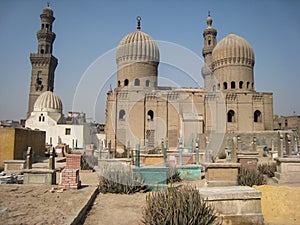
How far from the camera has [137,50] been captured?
26.4m

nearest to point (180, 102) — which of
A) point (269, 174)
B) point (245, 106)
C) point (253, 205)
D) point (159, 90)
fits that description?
point (159, 90)

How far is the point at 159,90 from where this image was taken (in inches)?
1012

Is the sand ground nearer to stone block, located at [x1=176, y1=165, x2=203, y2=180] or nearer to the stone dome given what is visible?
stone block, located at [x1=176, y1=165, x2=203, y2=180]

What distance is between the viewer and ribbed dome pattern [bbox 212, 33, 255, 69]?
1112 inches

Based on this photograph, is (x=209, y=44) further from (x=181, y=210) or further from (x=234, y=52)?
(x=181, y=210)

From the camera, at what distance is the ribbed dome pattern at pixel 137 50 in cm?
2644

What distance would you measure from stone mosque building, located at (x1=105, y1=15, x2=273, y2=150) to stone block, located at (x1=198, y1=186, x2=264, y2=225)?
1955 cm

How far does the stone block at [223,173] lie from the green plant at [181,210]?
120 inches

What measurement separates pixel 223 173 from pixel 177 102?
19.0 m

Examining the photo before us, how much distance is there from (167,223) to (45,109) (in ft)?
110

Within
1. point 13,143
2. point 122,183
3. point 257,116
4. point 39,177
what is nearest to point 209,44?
point 257,116

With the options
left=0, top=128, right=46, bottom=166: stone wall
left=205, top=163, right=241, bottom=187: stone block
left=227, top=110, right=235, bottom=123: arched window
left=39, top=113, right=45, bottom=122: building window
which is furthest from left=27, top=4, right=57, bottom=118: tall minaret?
left=205, top=163, right=241, bottom=187: stone block

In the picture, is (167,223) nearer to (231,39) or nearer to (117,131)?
(117,131)

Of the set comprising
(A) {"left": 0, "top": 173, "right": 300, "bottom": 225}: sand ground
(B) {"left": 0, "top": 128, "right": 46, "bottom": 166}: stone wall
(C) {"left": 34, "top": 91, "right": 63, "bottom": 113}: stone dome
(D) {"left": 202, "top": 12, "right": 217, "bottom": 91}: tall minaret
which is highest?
(D) {"left": 202, "top": 12, "right": 217, "bottom": 91}: tall minaret
